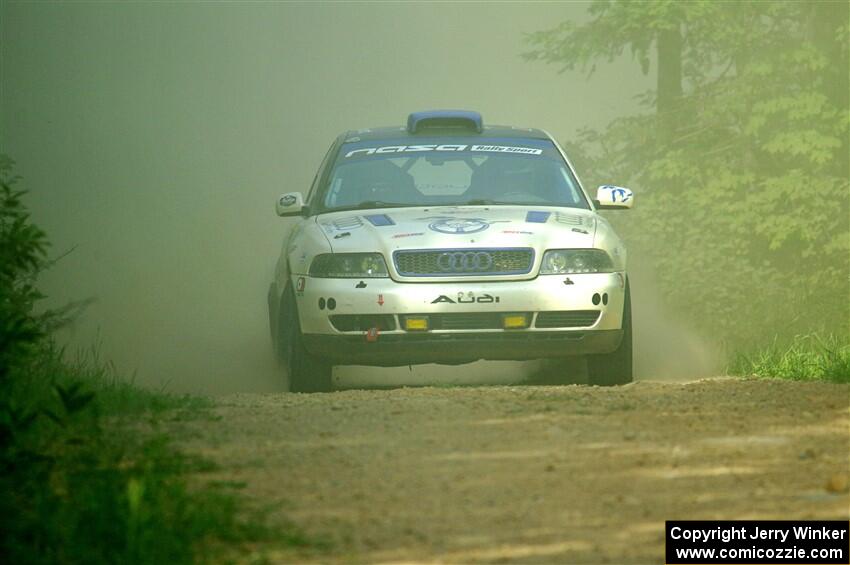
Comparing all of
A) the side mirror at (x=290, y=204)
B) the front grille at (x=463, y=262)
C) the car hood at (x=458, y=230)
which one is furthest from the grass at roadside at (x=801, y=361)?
the side mirror at (x=290, y=204)

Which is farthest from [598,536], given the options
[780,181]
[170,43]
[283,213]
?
[170,43]

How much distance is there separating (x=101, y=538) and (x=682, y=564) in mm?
1801

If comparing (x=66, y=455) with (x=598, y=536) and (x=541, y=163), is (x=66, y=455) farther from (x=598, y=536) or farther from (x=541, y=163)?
(x=541, y=163)

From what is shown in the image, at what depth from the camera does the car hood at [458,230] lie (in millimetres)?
9766

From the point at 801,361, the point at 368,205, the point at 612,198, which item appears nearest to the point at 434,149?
the point at 368,205

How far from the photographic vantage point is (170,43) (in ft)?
123

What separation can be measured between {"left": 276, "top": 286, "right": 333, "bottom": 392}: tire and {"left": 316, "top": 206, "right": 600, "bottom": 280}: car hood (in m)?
0.50

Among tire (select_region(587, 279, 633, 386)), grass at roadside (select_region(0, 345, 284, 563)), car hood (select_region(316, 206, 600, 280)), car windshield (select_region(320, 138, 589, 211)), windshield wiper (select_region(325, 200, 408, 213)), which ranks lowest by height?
tire (select_region(587, 279, 633, 386))

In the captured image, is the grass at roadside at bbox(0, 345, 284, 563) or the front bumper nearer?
the grass at roadside at bbox(0, 345, 284, 563)

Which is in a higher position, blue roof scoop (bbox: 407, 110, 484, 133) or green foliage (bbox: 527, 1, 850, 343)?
blue roof scoop (bbox: 407, 110, 484, 133)

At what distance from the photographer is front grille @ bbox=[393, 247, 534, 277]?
9.72 meters

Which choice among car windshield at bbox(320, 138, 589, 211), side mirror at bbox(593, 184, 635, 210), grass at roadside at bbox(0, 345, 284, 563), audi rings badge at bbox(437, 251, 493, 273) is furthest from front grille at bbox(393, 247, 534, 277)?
grass at roadside at bbox(0, 345, 284, 563)

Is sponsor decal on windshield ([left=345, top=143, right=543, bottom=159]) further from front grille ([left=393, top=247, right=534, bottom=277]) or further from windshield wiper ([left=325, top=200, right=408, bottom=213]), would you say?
front grille ([left=393, top=247, right=534, bottom=277])

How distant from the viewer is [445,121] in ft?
38.4
